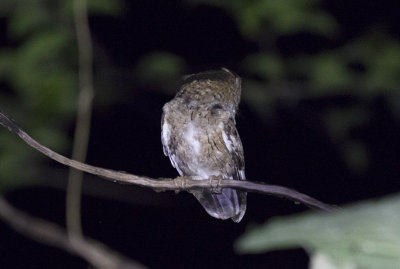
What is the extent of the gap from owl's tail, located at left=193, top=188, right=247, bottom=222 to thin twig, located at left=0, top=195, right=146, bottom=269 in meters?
0.36

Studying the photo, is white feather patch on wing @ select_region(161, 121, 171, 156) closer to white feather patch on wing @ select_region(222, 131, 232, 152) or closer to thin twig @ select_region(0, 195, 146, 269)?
white feather patch on wing @ select_region(222, 131, 232, 152)

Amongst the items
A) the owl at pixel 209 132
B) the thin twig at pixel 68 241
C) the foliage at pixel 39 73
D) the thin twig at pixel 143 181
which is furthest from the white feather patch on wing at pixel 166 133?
the thin twig at pixel 143 181

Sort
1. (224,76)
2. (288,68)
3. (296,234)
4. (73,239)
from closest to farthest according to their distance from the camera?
1. (296,234)
2. (224,76)
3. (73,239)
4. (288,68)

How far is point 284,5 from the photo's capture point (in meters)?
3.48

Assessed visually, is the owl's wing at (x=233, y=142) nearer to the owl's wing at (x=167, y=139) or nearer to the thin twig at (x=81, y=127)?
the owl's wing at (x=167, y=139)

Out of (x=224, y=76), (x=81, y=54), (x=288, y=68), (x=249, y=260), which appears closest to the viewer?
(x=224, y=76)

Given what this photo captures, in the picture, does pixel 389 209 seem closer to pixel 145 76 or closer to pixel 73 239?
pixel 73 239

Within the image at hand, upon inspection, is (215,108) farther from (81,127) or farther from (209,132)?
(81,127)

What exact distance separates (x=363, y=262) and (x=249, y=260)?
18.9 ft

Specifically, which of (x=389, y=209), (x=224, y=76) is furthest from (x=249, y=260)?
(x=389, y=209)

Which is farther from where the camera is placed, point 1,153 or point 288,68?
point 288,68

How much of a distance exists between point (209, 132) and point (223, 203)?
31 cm

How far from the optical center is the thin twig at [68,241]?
267 cm

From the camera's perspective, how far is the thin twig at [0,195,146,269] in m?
2.67
